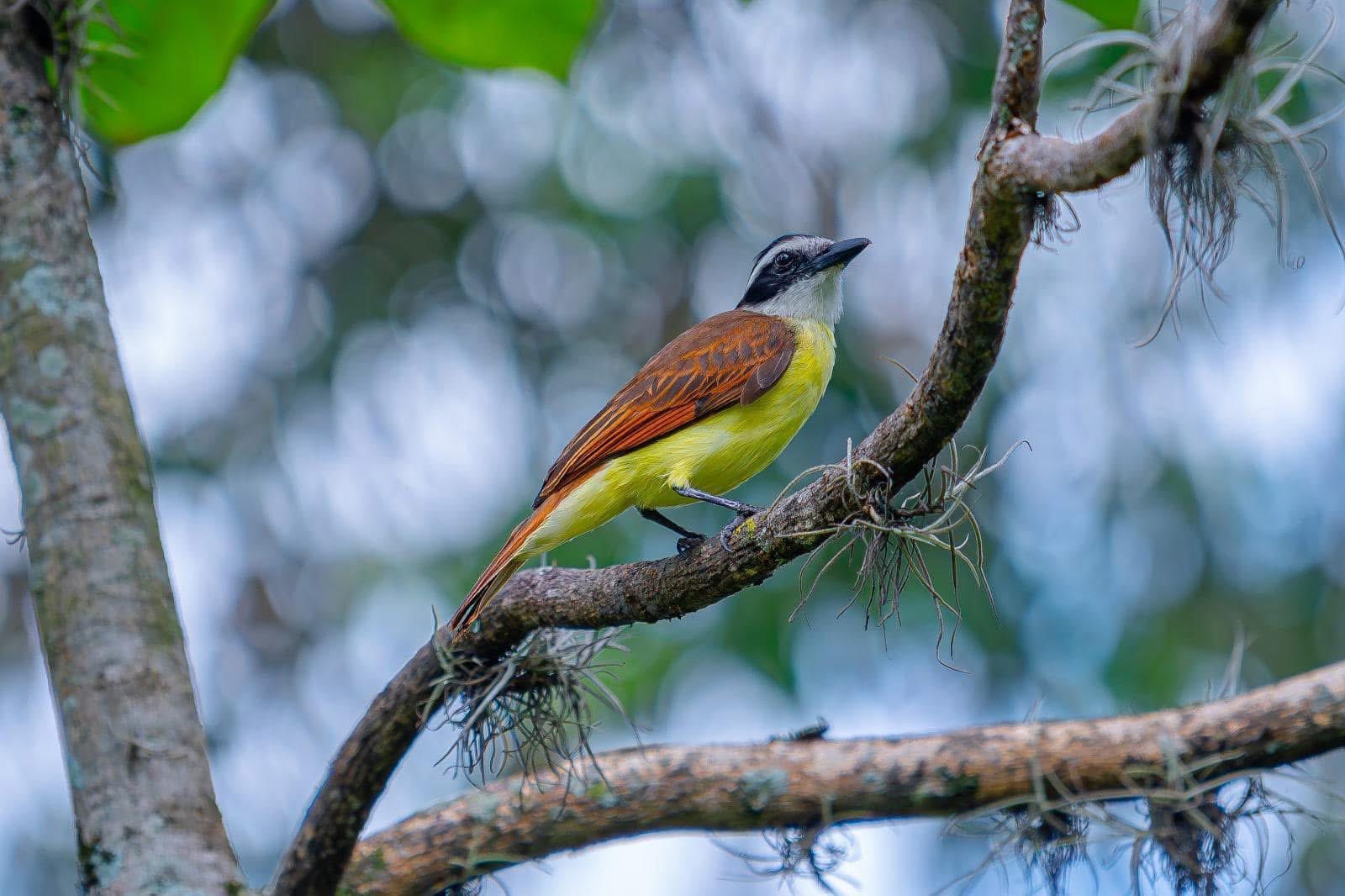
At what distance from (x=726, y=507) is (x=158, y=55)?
2.32 metres

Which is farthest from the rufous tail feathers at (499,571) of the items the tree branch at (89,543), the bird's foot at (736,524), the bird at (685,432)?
the tree branch at (89,543)

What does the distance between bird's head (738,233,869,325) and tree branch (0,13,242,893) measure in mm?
3294

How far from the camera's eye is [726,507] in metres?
4.34

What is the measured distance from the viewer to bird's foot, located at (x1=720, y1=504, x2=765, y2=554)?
11.1 feet

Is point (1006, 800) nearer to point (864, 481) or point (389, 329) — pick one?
point (864, 481)

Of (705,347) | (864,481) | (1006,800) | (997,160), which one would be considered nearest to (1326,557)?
(705,347)

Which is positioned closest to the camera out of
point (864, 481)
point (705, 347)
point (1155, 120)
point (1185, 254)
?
point (1155, 120)

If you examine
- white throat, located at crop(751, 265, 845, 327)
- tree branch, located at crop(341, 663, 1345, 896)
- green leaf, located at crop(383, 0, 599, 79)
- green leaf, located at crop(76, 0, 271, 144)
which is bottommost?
tree branch, located at crop(341, 663, 1345, 896)

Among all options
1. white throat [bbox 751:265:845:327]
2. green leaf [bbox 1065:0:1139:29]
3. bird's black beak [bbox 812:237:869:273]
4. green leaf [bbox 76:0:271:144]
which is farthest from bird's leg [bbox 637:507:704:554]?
green leaf [bbox 1065:0:1139:29]

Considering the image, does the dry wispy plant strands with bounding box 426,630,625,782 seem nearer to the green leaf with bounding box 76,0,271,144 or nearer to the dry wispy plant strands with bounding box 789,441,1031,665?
the dry wispy plant strands with bounding box 789,441,1031,665

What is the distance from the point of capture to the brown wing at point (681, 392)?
475cm

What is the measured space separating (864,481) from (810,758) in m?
1.29

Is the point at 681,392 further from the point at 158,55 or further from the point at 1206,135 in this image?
the point at 1206,135

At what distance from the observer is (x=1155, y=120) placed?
184cm
